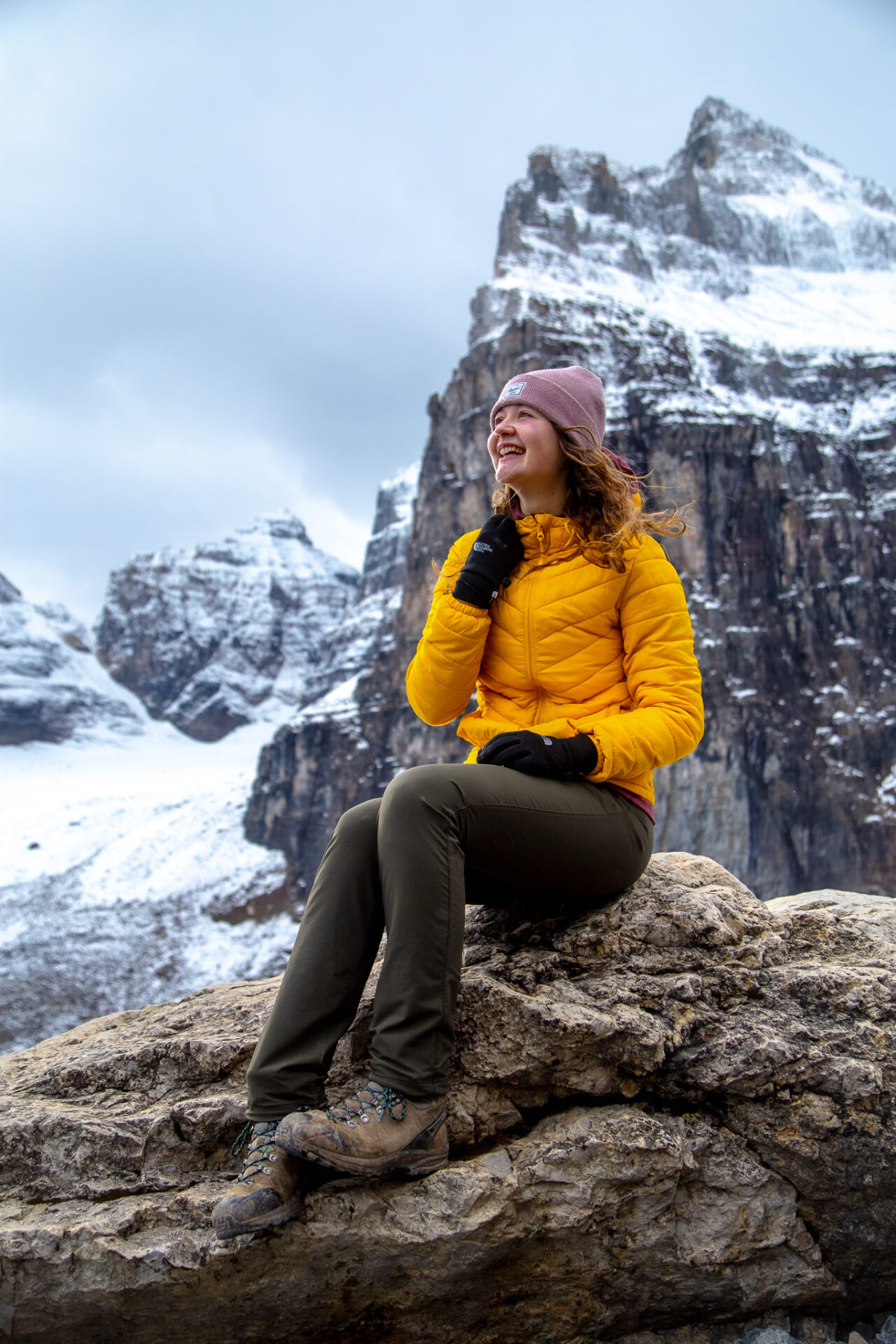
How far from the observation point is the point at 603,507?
3.26 m

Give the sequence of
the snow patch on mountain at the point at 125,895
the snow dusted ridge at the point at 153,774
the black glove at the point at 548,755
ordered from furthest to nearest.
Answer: the snow dusted ridge at the point at 153,774 → the snow patch on mountain at the point at 125,895 → the black glove at the point at 548,755

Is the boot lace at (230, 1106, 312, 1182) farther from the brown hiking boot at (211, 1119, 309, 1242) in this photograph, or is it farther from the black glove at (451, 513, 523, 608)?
the black glove at (451, 513, 523, 608)

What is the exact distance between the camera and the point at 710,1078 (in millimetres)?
2855

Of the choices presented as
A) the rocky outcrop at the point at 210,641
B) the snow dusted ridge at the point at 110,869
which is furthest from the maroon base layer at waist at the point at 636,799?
the rocky outcrop at the point at 210,641

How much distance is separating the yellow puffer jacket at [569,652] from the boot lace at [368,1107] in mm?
1205

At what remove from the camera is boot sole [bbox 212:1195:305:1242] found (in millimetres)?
2326

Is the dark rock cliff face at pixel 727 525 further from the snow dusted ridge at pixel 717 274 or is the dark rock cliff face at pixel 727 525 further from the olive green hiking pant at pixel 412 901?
the olive green hiking pant at pixel 412 901

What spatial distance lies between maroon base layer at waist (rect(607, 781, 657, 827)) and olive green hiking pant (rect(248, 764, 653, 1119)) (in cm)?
6

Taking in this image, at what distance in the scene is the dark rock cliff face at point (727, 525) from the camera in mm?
54531

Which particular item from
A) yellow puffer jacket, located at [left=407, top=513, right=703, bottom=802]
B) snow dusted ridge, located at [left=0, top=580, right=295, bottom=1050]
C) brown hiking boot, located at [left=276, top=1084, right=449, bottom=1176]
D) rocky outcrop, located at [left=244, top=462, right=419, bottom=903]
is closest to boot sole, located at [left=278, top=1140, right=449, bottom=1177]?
brown hiking boot, located at [left=276, top=1084, right=449, bottom=1176]

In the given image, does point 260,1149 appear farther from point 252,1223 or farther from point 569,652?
point 569,652

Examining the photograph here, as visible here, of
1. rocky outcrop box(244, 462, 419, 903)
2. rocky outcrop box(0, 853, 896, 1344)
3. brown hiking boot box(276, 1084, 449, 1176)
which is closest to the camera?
brown hiking boot box(276, 1084, 449, 1176)

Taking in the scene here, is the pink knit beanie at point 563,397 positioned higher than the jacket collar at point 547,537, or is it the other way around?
the pink knit beanie at point 563,397

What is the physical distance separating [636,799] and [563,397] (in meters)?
1.63
